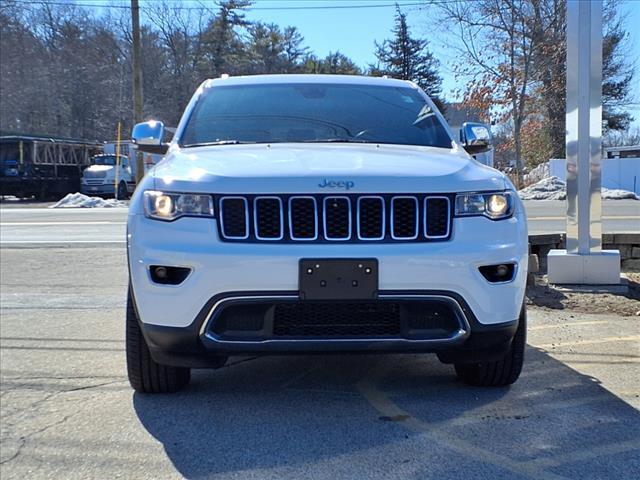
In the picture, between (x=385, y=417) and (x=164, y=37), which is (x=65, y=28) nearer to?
(x=164, y=37)

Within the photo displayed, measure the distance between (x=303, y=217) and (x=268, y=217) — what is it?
6.4 inches

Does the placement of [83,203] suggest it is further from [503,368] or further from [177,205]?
[503,368]

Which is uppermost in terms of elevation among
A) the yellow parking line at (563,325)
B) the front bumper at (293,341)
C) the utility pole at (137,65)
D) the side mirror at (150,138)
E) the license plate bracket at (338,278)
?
the utility pole at (137,65)

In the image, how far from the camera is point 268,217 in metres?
3.19

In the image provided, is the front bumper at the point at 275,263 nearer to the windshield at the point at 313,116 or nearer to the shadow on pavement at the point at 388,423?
the shadow on pavement at the point at 388,423

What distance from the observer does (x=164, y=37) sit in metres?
56.1

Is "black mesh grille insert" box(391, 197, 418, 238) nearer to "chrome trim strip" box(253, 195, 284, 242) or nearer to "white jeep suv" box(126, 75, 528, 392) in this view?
"white jeep suv" box(126, 75, 528, 392)

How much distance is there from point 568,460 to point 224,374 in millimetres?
2133

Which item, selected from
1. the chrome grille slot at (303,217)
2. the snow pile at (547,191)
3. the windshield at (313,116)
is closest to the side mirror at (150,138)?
the windshield at (313,116)

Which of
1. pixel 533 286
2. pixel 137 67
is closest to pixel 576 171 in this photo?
pixel 533 286

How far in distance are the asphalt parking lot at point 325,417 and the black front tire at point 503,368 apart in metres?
0.08

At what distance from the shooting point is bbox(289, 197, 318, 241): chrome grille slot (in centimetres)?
318

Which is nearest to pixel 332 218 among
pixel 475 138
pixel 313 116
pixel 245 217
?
pixel 245 217

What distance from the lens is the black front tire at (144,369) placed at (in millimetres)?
3594
